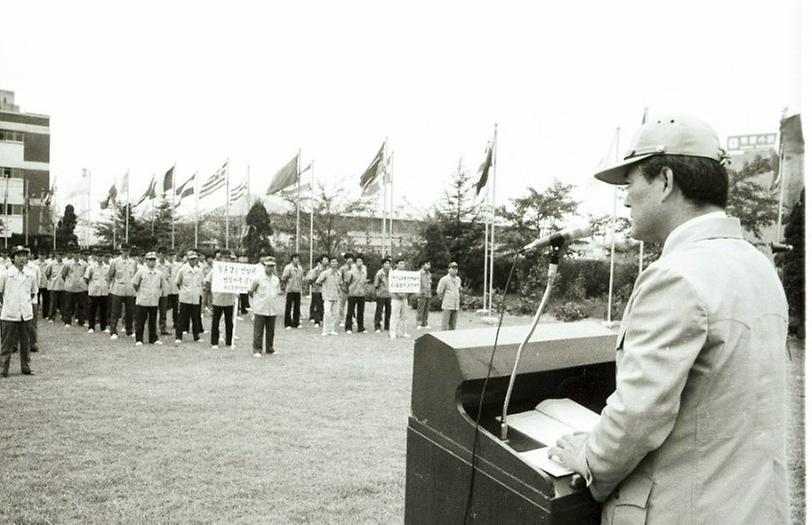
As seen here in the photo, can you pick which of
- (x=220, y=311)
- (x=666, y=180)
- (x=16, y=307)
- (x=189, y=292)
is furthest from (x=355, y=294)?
(x=666, y=180)

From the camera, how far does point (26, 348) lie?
8.61 metres

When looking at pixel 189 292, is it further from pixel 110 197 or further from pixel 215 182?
pixel 110 197

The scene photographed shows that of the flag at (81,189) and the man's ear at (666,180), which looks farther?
the flag at (81,189)

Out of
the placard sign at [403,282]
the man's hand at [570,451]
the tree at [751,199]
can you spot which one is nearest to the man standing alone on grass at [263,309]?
the placard sign at [403,282]

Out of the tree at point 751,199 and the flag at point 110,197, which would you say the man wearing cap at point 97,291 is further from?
the tree at point 751,199

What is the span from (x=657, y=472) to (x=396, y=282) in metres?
13.1

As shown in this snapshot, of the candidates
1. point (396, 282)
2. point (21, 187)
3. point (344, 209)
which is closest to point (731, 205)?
point (396, 282)

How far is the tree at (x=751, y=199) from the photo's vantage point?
1150cm

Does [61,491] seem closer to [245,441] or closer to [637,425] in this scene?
[245,441]

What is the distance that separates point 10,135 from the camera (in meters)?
5.68

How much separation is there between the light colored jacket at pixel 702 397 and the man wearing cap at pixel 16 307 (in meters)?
8.80

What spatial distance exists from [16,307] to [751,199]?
12.9 metres

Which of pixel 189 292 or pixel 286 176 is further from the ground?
pixel 286 176

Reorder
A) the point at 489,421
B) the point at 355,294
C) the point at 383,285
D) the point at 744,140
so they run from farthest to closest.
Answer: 1. the point at 383,285
2. the point at 355,294
3. the point at 744,140
4. the point at 489,421
